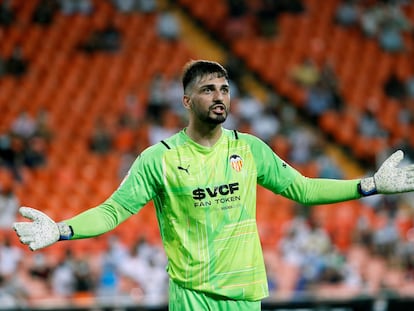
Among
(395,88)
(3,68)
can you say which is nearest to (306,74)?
(395,88)

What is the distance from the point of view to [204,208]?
227 inches

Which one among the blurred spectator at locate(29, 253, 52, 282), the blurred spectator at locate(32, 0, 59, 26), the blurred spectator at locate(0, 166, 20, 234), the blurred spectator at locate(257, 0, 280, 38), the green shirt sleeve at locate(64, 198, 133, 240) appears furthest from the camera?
the blurred spectator at locate(257, 0, 280, 38)

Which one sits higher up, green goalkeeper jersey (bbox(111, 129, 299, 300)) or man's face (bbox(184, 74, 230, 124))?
man's face (bbox(184, 74, 230, 124))

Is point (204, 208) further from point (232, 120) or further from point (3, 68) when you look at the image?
point (3, 68)

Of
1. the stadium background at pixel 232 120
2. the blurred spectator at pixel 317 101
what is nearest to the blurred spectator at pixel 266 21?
the stadium background at pixel 232 120

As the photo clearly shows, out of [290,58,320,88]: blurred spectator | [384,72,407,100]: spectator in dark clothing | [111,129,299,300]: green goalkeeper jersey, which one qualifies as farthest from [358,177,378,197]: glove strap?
[384,72,407,100]: spectator in dark clothing

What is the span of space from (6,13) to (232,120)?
5.90 m

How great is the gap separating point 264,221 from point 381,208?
195 cm

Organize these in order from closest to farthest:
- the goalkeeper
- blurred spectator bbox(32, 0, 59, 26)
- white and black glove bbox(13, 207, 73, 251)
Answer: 1. white and black glove bbox(13, 207, 73, 251)
2. the goalkeeper
3. blurred spectator bbox(32, 0, 59, 26)

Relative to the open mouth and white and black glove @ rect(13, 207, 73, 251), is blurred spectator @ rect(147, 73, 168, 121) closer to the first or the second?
the open mouth

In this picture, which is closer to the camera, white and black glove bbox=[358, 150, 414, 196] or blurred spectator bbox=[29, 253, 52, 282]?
white and black glove bbox=[358, 150, 414, 196]

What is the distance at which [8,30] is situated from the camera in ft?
71.6

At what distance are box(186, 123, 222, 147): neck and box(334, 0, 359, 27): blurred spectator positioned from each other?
17.2 m

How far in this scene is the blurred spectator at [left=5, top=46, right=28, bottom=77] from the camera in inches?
822
